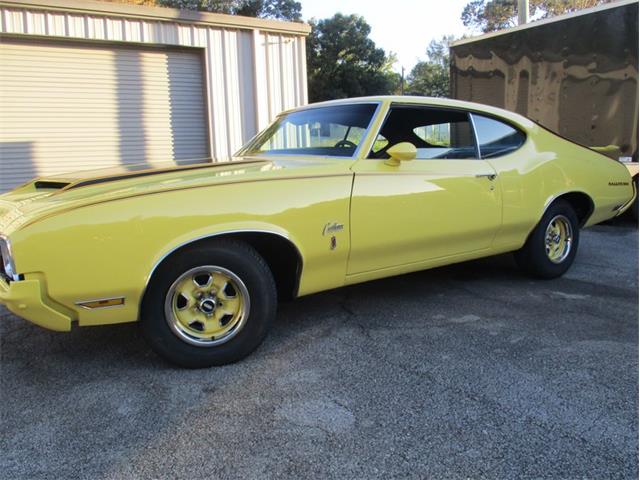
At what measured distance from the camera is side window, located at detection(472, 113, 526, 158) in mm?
4277

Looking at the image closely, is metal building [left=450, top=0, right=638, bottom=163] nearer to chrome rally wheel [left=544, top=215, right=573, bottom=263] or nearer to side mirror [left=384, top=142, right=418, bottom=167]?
chrome rally wheel [left=544, top=215, right=573, bottom=263]

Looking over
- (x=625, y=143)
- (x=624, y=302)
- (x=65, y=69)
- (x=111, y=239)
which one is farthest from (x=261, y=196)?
(x=65, y=69)

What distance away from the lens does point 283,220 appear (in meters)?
3.09

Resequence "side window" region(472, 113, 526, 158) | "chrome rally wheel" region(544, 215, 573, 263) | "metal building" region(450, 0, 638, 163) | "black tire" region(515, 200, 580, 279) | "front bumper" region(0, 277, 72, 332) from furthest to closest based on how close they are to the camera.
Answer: "metal building" region(450, 0, 638, 163) < "chrome rally wheel" region(544, 215, 573, 263) < "black tire" region(515, 200, 580, 279) < "side window" region(472, 113, 526, 158) < "front bumper" region(0, 277, 72, 332)

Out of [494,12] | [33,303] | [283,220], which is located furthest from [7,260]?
[494,12]

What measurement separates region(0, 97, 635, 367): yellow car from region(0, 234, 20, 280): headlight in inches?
0.6

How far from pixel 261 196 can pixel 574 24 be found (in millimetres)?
5957

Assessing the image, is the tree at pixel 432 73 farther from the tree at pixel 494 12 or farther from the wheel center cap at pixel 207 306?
the wheel center cap at pixel 207 306

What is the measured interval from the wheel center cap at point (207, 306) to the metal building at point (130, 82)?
5.68m

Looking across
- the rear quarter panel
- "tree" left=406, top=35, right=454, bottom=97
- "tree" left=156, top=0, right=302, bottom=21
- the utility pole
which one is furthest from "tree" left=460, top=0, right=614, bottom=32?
the rear quarter panel

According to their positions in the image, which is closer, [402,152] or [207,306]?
[207,306]

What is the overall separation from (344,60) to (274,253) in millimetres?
41009

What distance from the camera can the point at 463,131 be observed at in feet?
14.0

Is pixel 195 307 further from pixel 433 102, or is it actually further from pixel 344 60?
pixel 344 60
